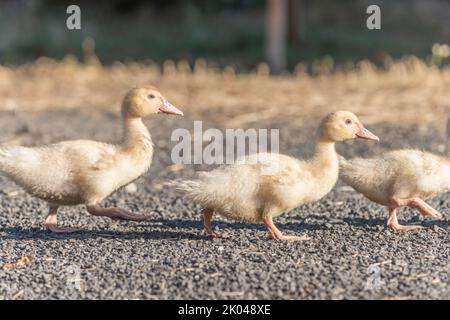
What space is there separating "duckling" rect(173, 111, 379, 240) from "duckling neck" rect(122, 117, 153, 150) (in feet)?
1.56

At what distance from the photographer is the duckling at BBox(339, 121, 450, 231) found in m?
5.21

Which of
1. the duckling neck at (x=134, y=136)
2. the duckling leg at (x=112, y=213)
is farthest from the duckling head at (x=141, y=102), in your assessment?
the duckling leg at (x=112, y=213)

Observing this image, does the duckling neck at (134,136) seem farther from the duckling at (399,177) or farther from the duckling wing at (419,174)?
the duckling wing at (419,174)

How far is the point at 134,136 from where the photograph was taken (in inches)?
209

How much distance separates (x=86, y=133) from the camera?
28.8 ft

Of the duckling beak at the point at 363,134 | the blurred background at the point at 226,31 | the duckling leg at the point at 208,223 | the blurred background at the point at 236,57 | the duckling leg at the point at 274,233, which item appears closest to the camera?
the duckling leg at the point at 274,233

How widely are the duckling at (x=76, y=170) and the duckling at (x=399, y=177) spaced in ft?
4.13

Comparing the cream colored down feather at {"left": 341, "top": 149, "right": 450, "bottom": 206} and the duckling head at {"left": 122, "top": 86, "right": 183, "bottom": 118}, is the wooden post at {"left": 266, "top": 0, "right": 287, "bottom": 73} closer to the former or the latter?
the duckling head at {"left": 122, "top": 86, "right": 183, "bottom": 118}

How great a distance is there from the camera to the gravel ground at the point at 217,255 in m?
4.23

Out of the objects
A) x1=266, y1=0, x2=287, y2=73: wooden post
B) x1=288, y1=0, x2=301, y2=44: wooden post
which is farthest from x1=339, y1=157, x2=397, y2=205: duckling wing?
x1=288, y1=0, x2=301, y2=44: wooden post

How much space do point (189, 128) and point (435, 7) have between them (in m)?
10.6

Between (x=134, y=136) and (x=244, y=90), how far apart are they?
546 centimetres

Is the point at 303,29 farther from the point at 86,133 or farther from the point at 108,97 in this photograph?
the point at 86,133

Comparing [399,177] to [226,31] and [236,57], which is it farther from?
[226,31]
